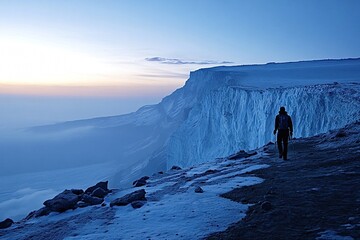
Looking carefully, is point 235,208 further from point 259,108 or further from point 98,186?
point 259,108

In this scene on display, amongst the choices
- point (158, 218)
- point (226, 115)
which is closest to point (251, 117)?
point (226, 115)

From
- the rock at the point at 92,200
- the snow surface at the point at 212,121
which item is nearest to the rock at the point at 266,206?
the rock at the point at 92,200

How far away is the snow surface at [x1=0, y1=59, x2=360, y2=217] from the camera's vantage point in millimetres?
22469

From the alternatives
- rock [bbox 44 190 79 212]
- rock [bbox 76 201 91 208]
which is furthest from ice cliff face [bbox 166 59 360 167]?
rock [bbox 44 190 79 212]

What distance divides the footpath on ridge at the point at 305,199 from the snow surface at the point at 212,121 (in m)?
11.5

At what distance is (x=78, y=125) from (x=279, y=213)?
120 meters

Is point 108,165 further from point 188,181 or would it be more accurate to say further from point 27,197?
point 188,181

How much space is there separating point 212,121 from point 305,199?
31.7 metres

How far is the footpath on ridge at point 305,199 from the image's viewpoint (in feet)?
14.1

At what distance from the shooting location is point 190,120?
41875mm

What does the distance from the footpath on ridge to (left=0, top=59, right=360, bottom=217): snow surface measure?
37.8 ft

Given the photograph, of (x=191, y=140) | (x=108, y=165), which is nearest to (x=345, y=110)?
(x=191, y=140)

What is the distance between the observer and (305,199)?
18.3ft

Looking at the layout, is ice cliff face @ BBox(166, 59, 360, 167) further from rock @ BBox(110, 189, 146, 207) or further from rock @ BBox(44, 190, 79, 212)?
rock @ BBox(44, 190, 79, 212)
